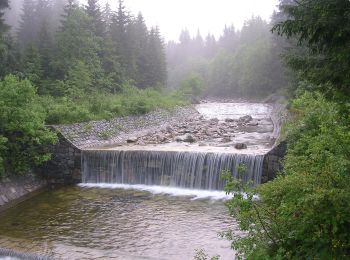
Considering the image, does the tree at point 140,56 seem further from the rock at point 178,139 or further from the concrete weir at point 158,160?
the concrete weir at point 158,160

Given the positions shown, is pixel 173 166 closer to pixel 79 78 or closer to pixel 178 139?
pixel 178 139

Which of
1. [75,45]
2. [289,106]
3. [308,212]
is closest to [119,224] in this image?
[308,212]

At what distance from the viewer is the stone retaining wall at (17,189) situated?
14945 millimetres

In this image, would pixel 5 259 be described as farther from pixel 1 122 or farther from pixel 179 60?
pixel 179 60

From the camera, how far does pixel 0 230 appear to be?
12328 mm

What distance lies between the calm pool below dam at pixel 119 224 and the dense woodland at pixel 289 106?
58.0 inches

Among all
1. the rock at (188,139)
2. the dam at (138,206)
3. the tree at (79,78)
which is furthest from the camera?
the tree at (79,78)

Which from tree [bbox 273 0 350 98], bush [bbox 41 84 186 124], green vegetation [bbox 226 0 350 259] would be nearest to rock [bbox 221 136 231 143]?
bush [bbox 41 84 186 124]

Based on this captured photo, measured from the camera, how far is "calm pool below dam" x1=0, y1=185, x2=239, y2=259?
10641 mm

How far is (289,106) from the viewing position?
25672 mm

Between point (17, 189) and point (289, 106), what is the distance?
1769 centimetres

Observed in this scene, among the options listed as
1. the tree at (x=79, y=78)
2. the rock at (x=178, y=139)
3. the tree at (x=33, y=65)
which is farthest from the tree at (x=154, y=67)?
the rock at (x=178, y=139)

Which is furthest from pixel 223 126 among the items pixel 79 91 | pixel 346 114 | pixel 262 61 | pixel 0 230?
pixel 262 61

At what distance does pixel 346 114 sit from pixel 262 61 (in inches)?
2399
